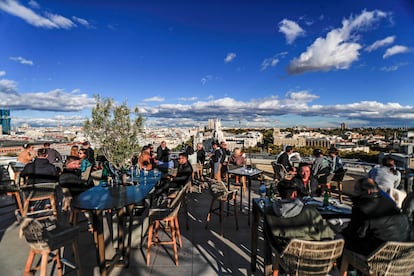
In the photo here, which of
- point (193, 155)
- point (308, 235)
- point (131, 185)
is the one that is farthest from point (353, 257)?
point (193, 155)

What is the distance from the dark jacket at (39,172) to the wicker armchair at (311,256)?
385 centimetres

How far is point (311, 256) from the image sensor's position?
1681mm

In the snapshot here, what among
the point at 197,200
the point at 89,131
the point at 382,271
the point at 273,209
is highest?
the point at 89,131

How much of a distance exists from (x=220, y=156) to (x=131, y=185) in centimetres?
360

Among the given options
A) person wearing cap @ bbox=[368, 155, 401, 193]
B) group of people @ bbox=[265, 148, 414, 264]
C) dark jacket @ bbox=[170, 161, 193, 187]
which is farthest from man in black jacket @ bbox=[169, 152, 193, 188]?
person wearing cap @ bbox=[368, 155, 401, 193]

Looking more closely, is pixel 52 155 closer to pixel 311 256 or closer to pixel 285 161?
pixel 285 161

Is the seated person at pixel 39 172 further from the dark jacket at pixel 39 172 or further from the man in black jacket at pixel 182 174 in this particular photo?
the man in black jacket at pixel 182 174

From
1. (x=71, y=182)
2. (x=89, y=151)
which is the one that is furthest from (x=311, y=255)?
(x=89, y=151)

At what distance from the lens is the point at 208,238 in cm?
329

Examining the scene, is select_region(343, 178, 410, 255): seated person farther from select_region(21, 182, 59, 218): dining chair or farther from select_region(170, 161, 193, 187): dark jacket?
→ select_region(21, 182, 59, 218): dining chair

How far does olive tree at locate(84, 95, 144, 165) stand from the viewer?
21.3ft

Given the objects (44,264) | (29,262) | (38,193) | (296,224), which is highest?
(296,224)

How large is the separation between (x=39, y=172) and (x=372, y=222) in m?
4.61

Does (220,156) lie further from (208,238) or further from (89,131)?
(89,131)
